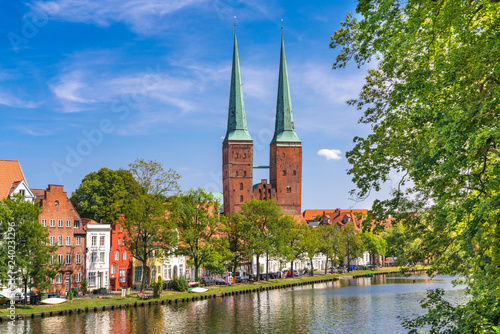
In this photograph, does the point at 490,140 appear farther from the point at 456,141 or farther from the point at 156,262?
the point at 156,262

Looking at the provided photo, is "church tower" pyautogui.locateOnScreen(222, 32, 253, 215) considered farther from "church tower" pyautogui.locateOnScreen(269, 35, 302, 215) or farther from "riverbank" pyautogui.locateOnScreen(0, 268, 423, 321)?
"riverbank" pyautogui.locateOnScreen(0, 268, 423, 321)

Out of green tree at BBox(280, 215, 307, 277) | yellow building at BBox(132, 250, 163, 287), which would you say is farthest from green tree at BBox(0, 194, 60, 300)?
green tree at BBox(280, 215, 307, 277)

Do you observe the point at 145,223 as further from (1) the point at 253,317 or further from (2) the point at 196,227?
(1) the point at 253,317

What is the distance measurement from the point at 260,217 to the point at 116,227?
26.1 meters

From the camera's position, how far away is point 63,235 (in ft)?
224

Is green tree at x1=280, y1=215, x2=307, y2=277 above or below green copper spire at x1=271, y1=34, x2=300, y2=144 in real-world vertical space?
below

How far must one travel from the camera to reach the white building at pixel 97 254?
71625 mm

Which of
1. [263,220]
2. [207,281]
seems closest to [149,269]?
[207,281]

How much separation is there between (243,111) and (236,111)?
2938mm

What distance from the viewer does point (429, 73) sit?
53.8 ft

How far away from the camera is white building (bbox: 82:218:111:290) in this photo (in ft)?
235

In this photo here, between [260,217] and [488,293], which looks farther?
[260,217]

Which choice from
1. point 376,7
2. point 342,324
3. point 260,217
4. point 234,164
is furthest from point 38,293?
point 234,164

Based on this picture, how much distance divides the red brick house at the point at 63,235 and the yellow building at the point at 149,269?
9.99 m
